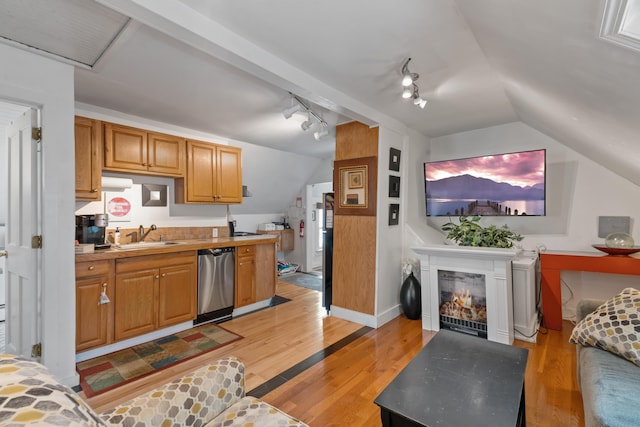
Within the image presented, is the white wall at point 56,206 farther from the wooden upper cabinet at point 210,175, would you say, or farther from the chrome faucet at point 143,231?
the wooden upper cabinet at point 210,175

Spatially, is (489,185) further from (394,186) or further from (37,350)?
(37,350)

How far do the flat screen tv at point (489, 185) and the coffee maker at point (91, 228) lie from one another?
12.2 feet

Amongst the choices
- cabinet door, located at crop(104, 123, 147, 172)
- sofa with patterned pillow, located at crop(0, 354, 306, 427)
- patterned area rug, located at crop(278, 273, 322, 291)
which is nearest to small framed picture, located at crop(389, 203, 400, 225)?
patterned area rug, located at crop(278, 273, 322, 291)

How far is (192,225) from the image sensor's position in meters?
4.08

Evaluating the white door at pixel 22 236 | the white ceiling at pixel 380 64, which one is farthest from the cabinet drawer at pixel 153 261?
the white ceiling at pixel 380 64

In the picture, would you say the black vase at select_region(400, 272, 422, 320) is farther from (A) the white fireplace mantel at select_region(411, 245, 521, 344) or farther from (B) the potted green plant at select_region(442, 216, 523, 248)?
(B) the potted green plant at select_region(442, 216, 523, 248)

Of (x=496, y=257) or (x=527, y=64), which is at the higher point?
(x=527, y=64)

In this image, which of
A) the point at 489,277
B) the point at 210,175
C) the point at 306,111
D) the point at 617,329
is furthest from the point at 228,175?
the point at 617,329

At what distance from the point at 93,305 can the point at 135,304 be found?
1.12 feet

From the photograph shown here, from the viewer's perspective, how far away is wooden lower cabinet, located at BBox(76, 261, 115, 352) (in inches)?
99.1

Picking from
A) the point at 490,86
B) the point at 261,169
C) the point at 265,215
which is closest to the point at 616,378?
the point at 490,86

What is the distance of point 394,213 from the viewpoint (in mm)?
3619

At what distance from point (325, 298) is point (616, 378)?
9.20 ft

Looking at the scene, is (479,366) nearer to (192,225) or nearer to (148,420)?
(148,420)
